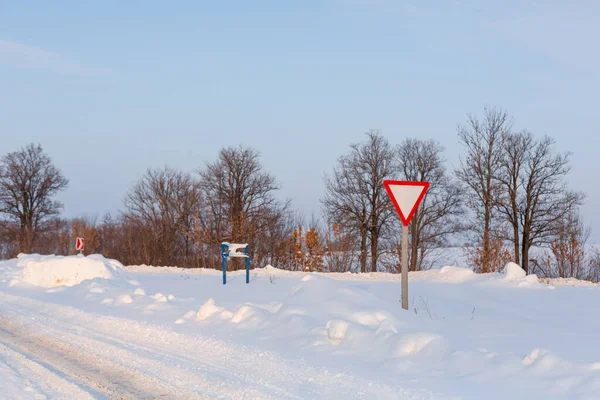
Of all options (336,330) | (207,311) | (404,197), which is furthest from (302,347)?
(207,311)

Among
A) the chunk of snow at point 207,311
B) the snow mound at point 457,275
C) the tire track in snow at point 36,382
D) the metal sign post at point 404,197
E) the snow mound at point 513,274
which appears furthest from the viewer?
the snow mound at point 457,275

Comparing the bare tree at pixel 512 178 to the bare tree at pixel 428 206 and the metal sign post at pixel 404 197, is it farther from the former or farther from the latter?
the metal sign post at pixel 404 197

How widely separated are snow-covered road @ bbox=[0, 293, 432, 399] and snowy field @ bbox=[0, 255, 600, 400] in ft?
0.07

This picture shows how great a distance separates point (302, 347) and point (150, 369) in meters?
2.13

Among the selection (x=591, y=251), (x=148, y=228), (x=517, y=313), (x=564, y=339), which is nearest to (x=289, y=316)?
(x=564, y=339)

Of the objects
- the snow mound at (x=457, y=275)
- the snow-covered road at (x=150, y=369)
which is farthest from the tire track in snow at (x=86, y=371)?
the snow mound at (x=457, y=275)

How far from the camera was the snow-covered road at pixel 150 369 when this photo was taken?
6215 millimetres

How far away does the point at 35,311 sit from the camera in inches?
497

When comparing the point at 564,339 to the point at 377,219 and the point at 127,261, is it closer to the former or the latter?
the point at 377,219

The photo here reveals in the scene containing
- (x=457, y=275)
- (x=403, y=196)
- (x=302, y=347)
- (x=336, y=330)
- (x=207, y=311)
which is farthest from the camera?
(x=457, y=275)

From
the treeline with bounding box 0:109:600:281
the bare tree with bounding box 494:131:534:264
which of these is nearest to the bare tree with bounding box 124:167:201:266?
the treeline with bounding box 0:109:600:281

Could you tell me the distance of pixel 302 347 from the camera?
27.4 feet

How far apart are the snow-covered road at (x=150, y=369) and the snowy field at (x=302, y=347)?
21 mm

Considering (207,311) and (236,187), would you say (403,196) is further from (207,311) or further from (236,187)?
(236,187)
